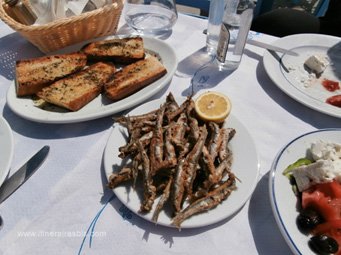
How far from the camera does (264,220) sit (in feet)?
2.83

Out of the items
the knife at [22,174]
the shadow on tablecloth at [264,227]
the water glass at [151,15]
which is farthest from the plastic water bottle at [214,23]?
the knife at [22,174]

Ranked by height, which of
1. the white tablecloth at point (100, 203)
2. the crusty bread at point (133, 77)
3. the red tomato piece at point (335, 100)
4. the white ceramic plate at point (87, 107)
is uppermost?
the red tomato piece at point (335, 100)

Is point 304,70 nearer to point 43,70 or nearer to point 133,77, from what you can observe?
point 133,77

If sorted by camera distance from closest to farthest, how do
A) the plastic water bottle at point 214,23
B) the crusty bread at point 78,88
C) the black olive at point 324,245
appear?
1. the black olive at point 324,245
2. the crusty bread at point 78,88
3. the plastic water bottle at point 214,23

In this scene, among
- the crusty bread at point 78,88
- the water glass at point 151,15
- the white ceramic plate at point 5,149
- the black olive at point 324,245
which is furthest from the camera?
the water glass at point 151,15

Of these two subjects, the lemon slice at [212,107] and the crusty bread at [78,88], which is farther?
the crusty bread at [78,88]

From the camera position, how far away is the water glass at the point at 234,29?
49.0 inches

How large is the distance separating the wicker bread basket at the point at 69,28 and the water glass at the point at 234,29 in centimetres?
52

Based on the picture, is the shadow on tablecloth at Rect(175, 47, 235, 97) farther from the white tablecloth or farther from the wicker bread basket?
the wicker bread basket

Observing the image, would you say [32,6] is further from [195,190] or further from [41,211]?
[195,190]

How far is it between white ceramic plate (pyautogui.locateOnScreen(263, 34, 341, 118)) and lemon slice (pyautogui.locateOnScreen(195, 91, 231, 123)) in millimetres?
343

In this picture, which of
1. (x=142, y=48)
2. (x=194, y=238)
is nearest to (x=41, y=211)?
(x=194, y=238)

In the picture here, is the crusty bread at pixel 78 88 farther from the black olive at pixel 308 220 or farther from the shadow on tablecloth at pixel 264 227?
the black olive at pixel 308 220

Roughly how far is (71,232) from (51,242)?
2.2 inches
